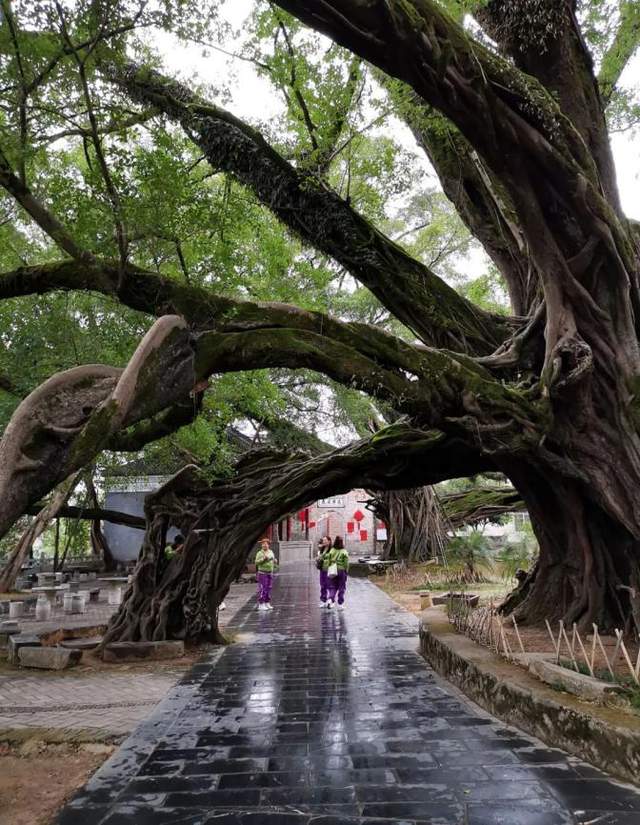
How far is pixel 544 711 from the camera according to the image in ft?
16.2

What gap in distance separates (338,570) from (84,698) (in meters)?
7.09

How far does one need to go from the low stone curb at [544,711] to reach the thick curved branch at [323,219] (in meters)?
4.31

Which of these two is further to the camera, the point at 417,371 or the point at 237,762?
the point at 417,371

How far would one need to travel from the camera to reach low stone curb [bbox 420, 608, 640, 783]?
4.21m

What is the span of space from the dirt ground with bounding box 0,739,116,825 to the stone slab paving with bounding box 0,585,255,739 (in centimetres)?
31

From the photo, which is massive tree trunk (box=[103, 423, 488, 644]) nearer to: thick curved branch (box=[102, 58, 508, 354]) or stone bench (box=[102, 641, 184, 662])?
stone bench (box=[102, 641, 184, 662])

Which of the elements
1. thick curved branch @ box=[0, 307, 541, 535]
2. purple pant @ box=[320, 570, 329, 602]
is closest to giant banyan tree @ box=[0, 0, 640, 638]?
thick curved branch @ box=[0, 307, 541, 535]

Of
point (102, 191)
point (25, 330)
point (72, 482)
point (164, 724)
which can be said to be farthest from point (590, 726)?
point (72, 482)

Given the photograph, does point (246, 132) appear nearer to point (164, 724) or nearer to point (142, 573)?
point (142, 573)

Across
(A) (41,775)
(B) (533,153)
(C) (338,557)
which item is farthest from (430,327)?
(A) (41,775)

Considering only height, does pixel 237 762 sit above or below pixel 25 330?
below

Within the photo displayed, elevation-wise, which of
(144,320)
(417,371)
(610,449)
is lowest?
(610,449)

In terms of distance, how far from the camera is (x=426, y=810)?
3.71 metres

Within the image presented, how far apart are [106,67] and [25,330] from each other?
355 cm
